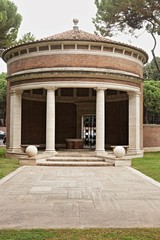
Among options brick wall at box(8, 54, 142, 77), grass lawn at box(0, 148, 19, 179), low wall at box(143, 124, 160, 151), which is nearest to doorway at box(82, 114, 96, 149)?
low wall at box(143, 124, 160, 151)

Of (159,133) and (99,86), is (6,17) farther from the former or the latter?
(159,133)

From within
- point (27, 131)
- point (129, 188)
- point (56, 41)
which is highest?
point (56, 41)

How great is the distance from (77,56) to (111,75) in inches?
91.2

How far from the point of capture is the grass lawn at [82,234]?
559cm

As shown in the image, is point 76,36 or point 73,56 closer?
point 73,56

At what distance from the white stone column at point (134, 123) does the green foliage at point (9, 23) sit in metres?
10.3

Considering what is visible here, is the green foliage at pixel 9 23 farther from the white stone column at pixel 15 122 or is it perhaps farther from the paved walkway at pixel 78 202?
the paved walkway at pixel 78 202

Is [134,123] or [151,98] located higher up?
[151,98]

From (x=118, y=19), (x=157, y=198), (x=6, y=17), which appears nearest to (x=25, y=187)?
(x=157, y=198)

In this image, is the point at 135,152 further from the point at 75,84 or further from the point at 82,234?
Answer: the point at 82,234

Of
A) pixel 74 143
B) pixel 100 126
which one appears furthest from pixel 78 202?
pixel 74 143

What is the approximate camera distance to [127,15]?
1111 inches

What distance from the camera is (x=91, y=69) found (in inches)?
841

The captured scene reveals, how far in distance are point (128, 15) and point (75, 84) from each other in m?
10.1
